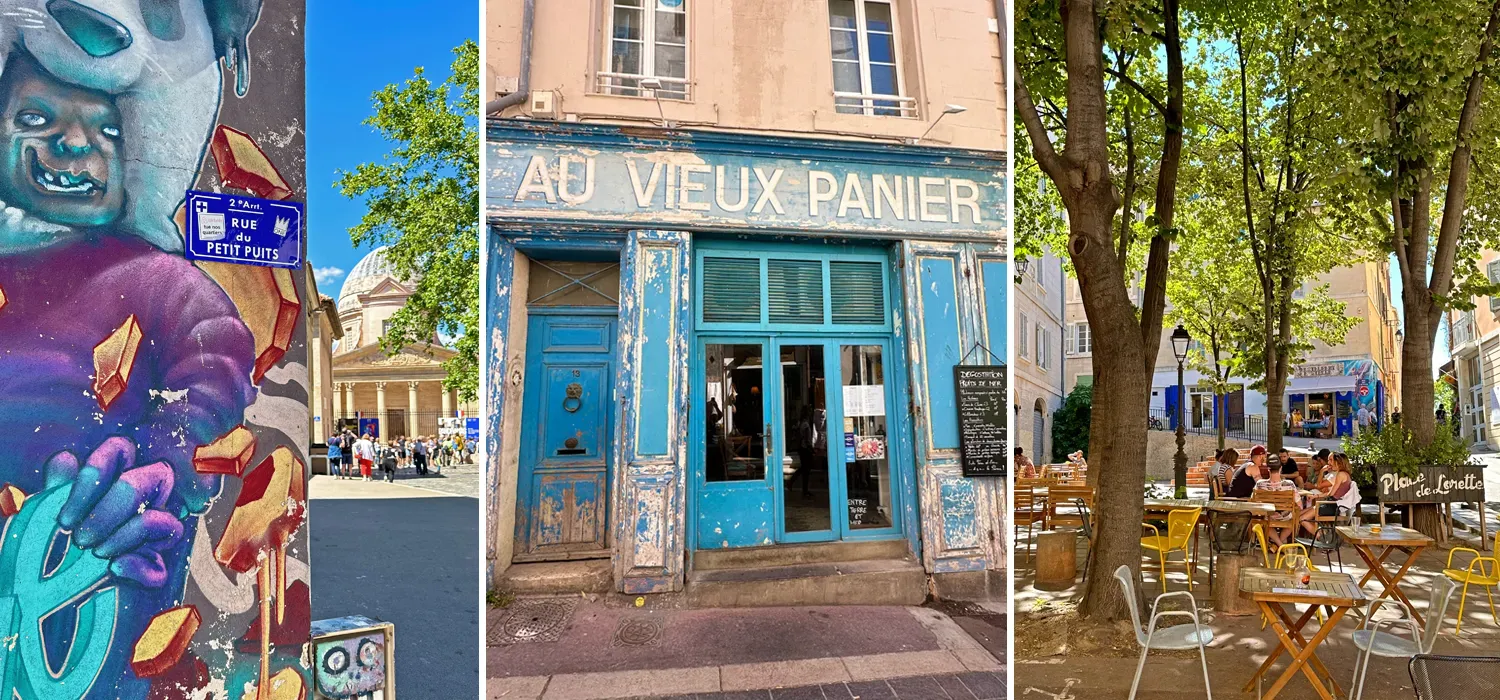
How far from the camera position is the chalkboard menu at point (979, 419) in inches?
274

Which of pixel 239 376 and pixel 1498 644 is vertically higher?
pixel 239 376

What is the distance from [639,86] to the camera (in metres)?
7.07

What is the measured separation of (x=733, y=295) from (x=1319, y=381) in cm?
3974

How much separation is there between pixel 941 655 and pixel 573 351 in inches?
137

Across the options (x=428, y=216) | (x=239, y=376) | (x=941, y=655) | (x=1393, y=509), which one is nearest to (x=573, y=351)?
(x=941, y=655)

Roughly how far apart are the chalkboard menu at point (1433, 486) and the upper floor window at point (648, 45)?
939 centimetres

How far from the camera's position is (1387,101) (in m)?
10.6

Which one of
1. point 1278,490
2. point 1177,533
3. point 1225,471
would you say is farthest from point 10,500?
point 1225,471

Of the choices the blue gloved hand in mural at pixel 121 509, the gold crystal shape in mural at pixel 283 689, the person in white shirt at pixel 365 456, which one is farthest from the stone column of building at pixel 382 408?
the blue gloved hand in mural at pixel 121 509

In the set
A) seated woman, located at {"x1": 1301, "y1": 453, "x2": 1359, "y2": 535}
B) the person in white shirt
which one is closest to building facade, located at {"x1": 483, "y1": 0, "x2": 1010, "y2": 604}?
seated woman, located at {"x1": 1301, "y1": 453, "x2": 1359, "y2": 535}

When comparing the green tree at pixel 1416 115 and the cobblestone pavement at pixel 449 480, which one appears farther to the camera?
the cobblestone pavement at pixel 449 480

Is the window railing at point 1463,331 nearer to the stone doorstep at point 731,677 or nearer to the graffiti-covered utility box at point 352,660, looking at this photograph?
the stone doorstep at point 731,677

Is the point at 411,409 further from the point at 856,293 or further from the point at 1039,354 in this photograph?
the point at 856,293

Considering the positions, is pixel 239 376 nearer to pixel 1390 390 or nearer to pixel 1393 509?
pixel 1393 509
